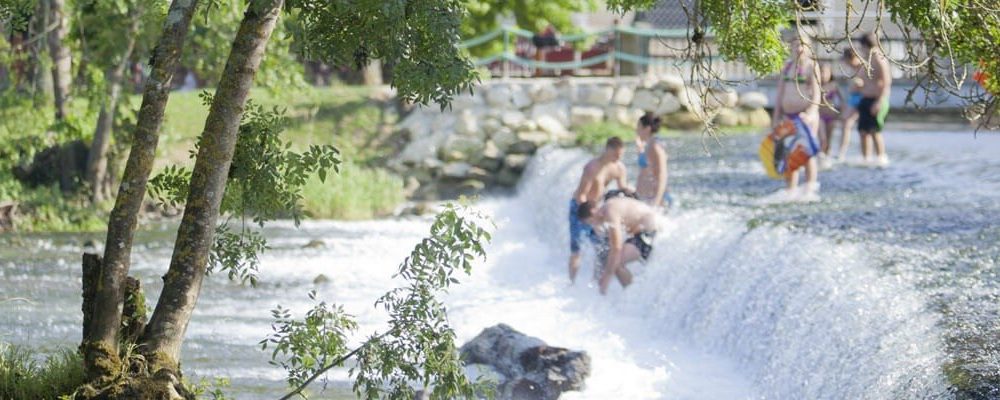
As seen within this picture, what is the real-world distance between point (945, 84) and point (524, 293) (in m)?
7.93

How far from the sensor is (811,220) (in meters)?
13.5

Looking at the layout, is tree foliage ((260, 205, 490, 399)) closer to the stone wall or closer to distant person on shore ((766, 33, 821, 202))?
Result: distant person on shore ((766, 33, 821, 202))

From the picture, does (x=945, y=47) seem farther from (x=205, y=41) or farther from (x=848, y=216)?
(x=205, y=41)

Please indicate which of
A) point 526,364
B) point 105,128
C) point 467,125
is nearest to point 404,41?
point 526,364

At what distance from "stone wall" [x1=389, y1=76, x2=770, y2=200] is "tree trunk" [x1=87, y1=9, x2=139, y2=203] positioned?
538 cm

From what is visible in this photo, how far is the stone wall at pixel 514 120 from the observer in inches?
925

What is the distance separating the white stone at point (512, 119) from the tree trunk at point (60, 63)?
793cm

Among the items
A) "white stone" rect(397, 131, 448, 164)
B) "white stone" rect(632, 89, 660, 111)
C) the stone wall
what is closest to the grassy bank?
"white stone" rect(397, 131, 448, 164)

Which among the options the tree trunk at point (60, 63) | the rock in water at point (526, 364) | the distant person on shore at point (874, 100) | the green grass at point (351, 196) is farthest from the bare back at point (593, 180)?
the tree trunk at point (60, 63)

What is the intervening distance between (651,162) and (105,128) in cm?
774

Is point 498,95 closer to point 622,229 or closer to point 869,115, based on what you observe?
point 869,115

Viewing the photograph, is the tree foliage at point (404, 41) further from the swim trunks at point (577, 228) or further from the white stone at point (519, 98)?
the white stone at point (519, 98)

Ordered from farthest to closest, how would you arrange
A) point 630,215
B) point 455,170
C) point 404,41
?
point 455,170 → point 630,215 → point 404,41

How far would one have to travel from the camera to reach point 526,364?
1037 centimetres
